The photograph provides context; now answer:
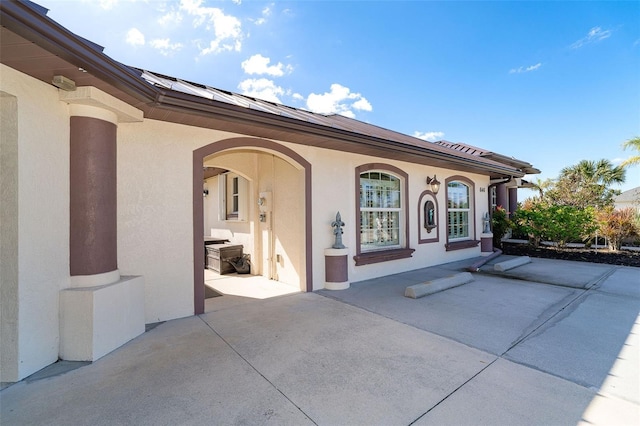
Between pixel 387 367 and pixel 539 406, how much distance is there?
4.15 feet

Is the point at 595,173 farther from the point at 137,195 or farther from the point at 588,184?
the point at 137,195

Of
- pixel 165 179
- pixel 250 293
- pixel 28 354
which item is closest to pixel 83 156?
pixel 165 179

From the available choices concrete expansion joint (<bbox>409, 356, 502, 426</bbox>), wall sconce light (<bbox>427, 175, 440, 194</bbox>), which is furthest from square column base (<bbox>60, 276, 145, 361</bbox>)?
wall sconce light (<bbox>427, 175, 440, 194</bbox>)

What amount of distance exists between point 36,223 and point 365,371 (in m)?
3.83

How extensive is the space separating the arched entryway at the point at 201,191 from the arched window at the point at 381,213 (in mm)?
1417

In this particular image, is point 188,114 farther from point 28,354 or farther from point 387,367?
point 387,367

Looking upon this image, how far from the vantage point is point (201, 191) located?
4.64 meters

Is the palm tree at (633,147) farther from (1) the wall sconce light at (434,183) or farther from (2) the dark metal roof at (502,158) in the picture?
(1) the wall sconce light at (434,183)

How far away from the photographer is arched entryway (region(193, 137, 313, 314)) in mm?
4625

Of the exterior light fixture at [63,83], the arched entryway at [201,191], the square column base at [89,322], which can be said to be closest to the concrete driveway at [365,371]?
the square column base at [89,322]

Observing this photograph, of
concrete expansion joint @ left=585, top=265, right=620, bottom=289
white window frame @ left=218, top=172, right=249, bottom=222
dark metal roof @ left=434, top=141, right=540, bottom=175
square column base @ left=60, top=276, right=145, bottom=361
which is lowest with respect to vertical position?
concrete expansion joint @ left=585, top=265, right=620, bottom=289

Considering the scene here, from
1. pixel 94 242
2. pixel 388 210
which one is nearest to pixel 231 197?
pixel 388 210

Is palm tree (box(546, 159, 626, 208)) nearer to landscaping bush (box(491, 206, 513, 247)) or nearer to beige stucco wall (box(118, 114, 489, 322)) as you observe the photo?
landscaping bush (box(491, 206, 513, 247))

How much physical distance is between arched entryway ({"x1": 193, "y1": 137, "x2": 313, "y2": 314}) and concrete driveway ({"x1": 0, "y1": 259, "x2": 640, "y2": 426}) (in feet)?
2.49
